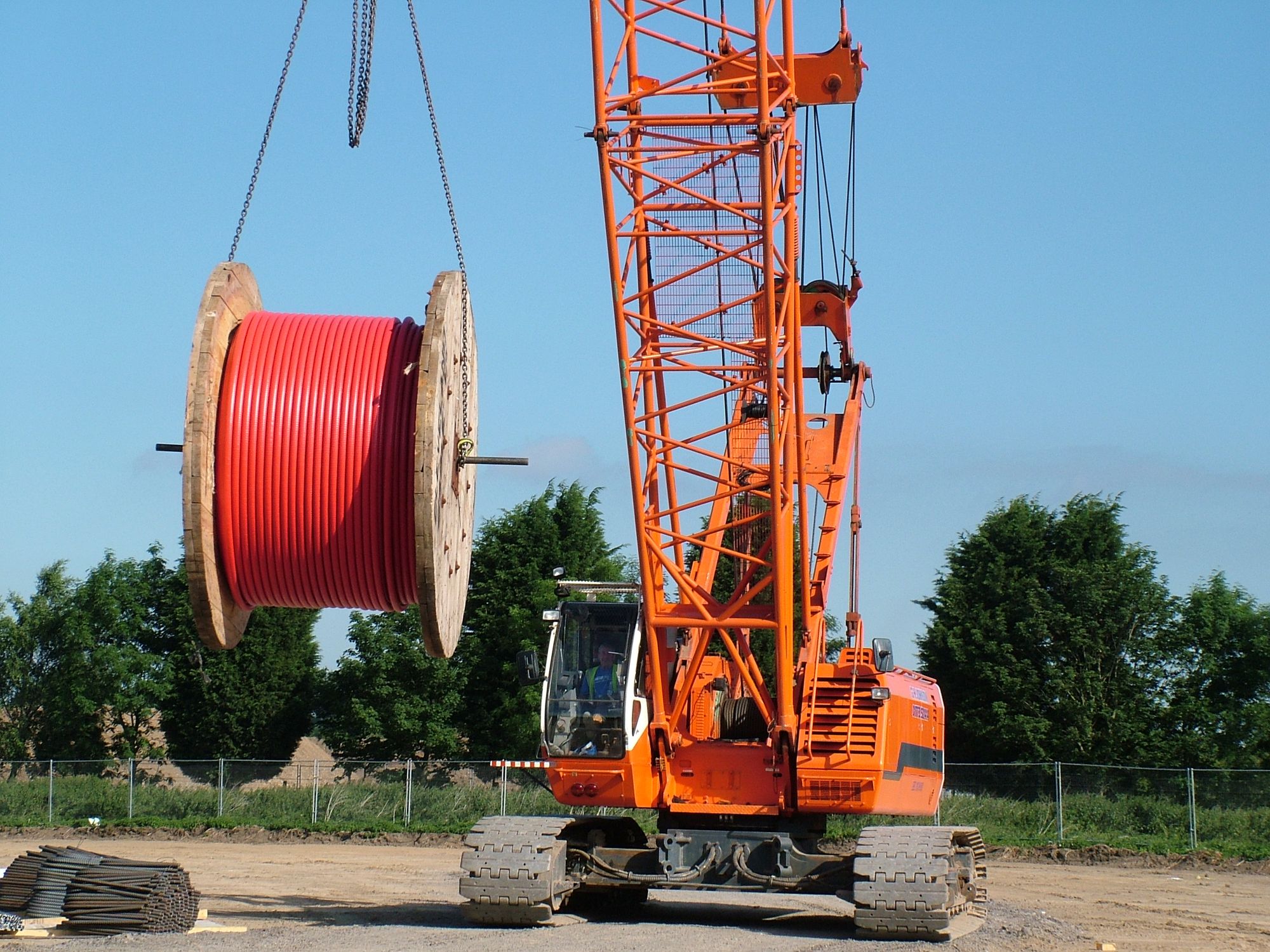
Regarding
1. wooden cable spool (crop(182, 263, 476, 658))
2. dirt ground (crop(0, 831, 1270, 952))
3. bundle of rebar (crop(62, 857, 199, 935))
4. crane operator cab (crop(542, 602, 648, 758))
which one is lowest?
dirt ground (crop(0, 831, 1270, 952))

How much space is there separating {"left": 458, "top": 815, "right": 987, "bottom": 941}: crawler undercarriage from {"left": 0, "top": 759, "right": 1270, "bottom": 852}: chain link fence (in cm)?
878

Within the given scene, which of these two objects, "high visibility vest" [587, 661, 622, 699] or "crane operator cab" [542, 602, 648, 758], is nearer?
"crane operator cab" [542, 602, 648, 758]

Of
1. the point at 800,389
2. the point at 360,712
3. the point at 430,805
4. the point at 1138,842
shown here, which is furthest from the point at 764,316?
the point at 360,712

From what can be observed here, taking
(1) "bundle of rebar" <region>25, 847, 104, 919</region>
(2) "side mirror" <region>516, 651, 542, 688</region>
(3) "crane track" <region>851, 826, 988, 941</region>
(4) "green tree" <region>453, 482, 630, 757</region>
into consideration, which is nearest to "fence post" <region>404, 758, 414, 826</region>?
(4) "green tree" <region>453, 482, 630, 757</region>

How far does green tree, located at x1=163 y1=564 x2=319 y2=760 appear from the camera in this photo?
40438 mm

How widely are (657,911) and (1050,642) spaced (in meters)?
23.9

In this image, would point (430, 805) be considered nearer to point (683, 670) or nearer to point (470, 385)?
point (683, 670)

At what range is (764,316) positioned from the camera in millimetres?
14047

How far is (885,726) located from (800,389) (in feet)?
10.2

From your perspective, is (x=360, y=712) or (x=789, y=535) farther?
(x=360, y=712)

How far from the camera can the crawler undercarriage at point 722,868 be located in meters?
12.4

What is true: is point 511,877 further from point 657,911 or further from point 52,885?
point 52,885

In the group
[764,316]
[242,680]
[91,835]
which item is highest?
[764,316]

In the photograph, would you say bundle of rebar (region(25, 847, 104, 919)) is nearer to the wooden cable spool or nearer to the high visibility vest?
the wooden cable spool
